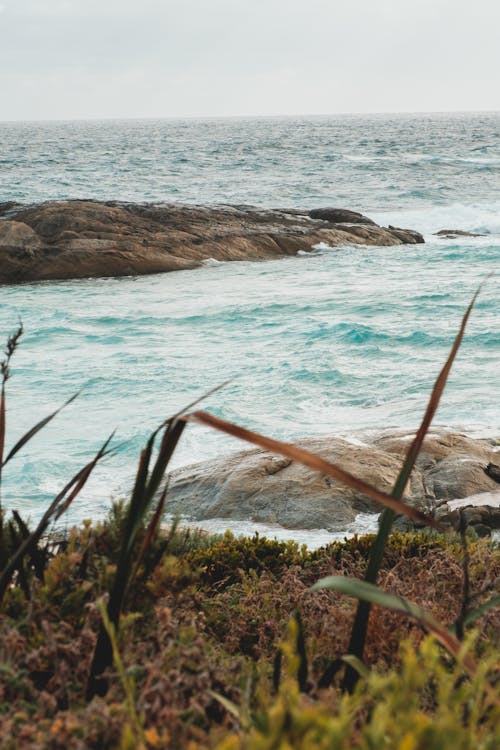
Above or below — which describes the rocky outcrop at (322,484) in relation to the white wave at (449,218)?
below

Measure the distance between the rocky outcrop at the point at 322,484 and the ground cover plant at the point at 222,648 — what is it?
3359mm

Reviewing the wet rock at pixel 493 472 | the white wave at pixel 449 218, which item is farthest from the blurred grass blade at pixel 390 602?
the white wave at pixel 449 218

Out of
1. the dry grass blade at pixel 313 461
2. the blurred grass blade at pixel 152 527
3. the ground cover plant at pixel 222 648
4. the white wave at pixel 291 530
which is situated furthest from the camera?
the white wave at pixel 291 530

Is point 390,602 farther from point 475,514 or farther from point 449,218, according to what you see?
point 449,218

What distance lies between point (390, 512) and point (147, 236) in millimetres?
22631

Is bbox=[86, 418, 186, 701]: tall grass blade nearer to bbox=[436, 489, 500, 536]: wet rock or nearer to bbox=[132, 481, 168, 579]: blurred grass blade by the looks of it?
bbox=[132, 481, 168, 579]: blurred grass blade

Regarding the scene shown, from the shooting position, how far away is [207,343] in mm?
15977

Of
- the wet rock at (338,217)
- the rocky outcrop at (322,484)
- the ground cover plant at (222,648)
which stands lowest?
the rocky outcrop at (322,484)

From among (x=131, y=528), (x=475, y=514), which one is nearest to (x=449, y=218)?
(x=475, y=514)

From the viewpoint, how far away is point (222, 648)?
11.0 feet

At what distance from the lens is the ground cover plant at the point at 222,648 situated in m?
1.56

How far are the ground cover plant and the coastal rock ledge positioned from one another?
63.1 feet

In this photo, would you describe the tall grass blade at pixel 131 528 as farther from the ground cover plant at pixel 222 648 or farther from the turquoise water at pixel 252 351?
the turquoise water at pixel 252 351

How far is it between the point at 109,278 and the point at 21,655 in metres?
20.4
